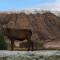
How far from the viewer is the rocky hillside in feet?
25.8

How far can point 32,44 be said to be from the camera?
25.5 ft

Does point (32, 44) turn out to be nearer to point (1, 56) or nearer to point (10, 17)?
point (10, 17)

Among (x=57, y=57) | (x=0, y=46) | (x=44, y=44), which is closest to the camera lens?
(x=57, y=57)

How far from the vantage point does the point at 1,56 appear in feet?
14.8

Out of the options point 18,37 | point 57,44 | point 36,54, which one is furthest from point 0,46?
point 36,54

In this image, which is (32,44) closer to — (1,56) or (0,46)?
(0,46)

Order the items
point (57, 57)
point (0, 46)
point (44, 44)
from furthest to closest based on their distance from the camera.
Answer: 1. point (44, 44)
2. point (0, 46)
3. point (57, 57)

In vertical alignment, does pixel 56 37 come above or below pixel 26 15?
below

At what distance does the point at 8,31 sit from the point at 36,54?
3.49 meters

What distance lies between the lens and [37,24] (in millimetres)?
8164

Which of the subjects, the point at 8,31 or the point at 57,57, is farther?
the point at 8,31

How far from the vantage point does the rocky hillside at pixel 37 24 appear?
786 centimetres

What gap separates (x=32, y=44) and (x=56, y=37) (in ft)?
2.45

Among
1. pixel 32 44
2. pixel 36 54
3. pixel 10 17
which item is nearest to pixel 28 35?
pixel 32 44
